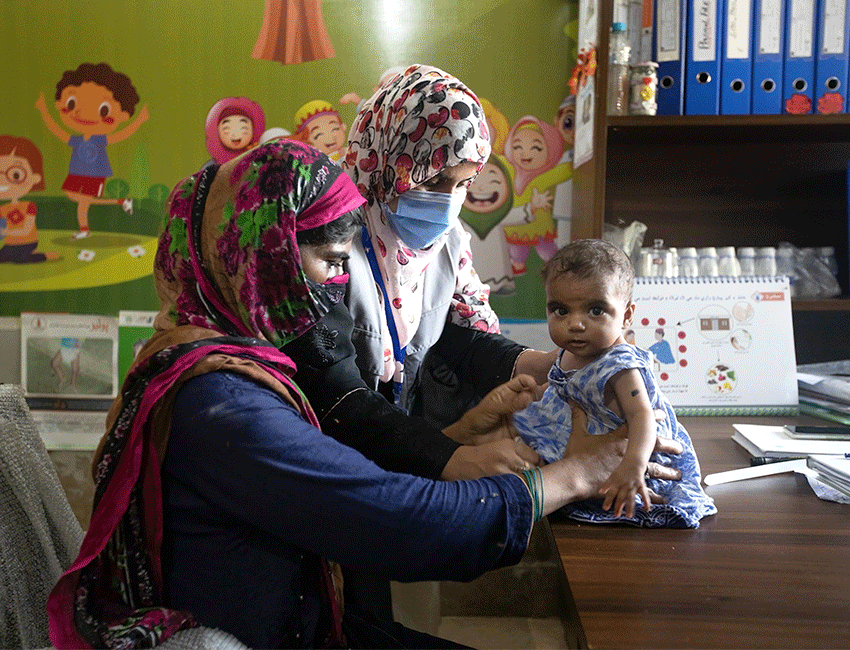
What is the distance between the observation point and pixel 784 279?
72.6 inches

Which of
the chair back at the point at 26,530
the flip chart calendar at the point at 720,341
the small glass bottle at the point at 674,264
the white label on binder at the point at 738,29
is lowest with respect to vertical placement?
the chair back at the point at 26,530

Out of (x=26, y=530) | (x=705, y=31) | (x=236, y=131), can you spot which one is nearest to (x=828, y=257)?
(x=705, y=31)

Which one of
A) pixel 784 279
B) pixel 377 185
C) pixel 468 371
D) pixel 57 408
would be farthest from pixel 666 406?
pixel 57 408

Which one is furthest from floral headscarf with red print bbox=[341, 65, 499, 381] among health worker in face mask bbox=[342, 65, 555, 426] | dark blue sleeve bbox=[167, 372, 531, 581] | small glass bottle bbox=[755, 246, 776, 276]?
small glass bottle bbox=[755, 246, 776, 276]

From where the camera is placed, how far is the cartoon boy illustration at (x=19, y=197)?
2.31m

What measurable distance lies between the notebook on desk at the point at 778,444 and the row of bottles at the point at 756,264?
0.58 meters

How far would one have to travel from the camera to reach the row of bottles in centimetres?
191

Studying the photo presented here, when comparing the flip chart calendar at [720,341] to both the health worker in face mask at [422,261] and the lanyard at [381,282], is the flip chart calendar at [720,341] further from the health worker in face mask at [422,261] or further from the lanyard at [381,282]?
the lanyard at [381,282]

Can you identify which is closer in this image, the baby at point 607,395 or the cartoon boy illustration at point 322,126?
the baby at point 607,395

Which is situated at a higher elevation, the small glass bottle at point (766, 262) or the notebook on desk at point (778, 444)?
the small glass bottle at point (766, 262)

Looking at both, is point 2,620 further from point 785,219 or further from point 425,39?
point 785,219

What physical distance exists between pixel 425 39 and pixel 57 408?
185 cm

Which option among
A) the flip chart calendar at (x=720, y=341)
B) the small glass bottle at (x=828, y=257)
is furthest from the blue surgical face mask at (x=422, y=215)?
the small glass bottle at (x=828, y=257)

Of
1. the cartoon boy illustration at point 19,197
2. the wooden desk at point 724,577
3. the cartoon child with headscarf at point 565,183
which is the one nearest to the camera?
the wooden desk at point 724,577
